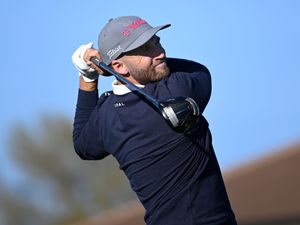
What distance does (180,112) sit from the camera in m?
6.22

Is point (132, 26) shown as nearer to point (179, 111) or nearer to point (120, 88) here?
point (120, 88)

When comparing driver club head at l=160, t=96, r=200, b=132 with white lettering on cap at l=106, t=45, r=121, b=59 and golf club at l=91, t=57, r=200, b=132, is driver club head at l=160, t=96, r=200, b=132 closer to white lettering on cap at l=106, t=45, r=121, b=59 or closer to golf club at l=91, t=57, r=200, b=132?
golf club at l=91, t=57, r=200, b=132

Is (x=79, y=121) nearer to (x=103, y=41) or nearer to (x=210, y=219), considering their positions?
(x=103, y=41)

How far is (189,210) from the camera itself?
6578mm

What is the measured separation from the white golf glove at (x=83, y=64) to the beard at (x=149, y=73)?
53 cm

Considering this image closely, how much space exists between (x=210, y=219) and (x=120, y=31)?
1.20 metres

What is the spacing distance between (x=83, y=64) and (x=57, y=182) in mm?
30715

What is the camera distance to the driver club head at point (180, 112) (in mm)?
6227

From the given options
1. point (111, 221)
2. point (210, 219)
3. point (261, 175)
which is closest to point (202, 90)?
point (210, 219)

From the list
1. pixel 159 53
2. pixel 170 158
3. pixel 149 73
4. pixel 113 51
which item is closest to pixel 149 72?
pixel 149 73

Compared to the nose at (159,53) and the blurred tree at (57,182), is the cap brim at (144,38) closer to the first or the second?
the nose at (159,53)

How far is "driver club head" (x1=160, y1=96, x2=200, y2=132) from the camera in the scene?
623 centimetres

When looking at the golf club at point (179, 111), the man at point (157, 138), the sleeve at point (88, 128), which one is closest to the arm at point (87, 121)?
the sleeve at point (88, 128)

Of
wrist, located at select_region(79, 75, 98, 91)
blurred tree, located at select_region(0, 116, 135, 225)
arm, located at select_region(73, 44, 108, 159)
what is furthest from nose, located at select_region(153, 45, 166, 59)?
blurred tree, located at select_region(0, 116, 135, 225)
